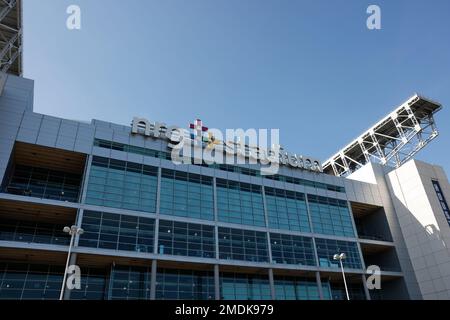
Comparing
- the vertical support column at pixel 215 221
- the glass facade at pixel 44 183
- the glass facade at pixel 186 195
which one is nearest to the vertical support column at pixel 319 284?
the vertical support column at pixel 215 221

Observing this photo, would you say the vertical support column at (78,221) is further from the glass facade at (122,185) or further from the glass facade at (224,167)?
the glass facade at (224,167)

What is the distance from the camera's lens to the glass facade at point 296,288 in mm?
54062

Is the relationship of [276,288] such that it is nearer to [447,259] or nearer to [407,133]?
[447,259]

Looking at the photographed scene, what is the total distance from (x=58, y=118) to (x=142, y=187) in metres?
15.7

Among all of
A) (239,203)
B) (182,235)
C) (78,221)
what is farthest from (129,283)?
(239,203)

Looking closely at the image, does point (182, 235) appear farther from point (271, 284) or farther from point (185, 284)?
point (271, 284)

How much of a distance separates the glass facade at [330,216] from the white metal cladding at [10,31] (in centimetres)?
5787

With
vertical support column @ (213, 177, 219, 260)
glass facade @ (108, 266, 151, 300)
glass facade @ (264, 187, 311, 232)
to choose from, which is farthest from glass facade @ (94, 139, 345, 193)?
glass facade @ (108, 266, 151, 300)

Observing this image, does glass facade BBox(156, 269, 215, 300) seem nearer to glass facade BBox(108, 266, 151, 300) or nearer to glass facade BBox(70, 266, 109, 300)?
glass facade BBox(108, 266, 151, 300)

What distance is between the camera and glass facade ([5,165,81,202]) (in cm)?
4931

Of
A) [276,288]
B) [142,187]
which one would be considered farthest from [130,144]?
[276,288]

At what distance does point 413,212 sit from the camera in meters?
64.2

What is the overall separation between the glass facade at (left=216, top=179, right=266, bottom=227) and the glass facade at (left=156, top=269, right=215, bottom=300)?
9241 mm
